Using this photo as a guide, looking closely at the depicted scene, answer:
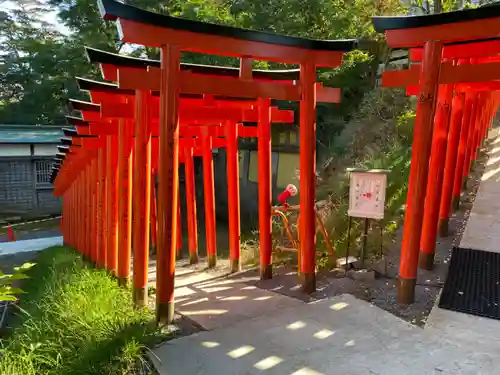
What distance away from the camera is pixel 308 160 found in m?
5.28

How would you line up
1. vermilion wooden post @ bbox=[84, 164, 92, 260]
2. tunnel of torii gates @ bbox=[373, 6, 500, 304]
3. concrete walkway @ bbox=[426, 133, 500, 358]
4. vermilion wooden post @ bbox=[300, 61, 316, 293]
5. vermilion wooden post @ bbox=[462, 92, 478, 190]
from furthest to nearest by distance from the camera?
vermilion wooden post @ bbox=[84, 164, 92, 260] < vermilion wooden post @ bbox=[462, 92, 478, 190] < vermilion wooden post @ bbox=[300, 61, 316, 293] < tunnel of torii gates @ bbox=[373, 6, 500, 304] < concrete walkway @ bbox=[426, 133, 500, 358]

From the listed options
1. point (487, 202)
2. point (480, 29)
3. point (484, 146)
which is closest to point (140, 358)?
point (480, 29)

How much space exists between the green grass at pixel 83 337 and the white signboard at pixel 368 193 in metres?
2.82

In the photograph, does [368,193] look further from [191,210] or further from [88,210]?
[88,210]

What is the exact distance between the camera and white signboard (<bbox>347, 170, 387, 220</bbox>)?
5277mm

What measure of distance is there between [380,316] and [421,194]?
1.32m

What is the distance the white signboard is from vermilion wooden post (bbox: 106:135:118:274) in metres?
3.78

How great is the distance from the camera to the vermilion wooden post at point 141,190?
15.9 ft

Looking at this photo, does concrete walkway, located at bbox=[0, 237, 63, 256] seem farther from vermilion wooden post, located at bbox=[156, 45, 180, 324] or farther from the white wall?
vermilion wooden post, located at bbox=[156, 45, 180, 324]

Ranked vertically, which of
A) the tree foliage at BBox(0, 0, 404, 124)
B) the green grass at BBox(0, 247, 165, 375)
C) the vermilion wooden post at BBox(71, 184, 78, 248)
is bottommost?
the vermilion wooden post at BBox(71, 184, 78, 248)

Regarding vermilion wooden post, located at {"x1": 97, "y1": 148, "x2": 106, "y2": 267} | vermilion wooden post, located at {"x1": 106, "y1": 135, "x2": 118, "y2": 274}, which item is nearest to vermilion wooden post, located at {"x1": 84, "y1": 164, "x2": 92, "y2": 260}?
vermilion wooden post, located at {"x1": 97, "y1": 148, "x2": 106, "y2": 267}

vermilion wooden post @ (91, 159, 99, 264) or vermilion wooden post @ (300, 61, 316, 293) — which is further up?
vermilion wooden post @ (300, 61, 316, 293)

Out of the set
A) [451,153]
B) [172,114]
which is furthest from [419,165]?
[172,114]

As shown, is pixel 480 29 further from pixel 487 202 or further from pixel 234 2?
pixel 234 2
